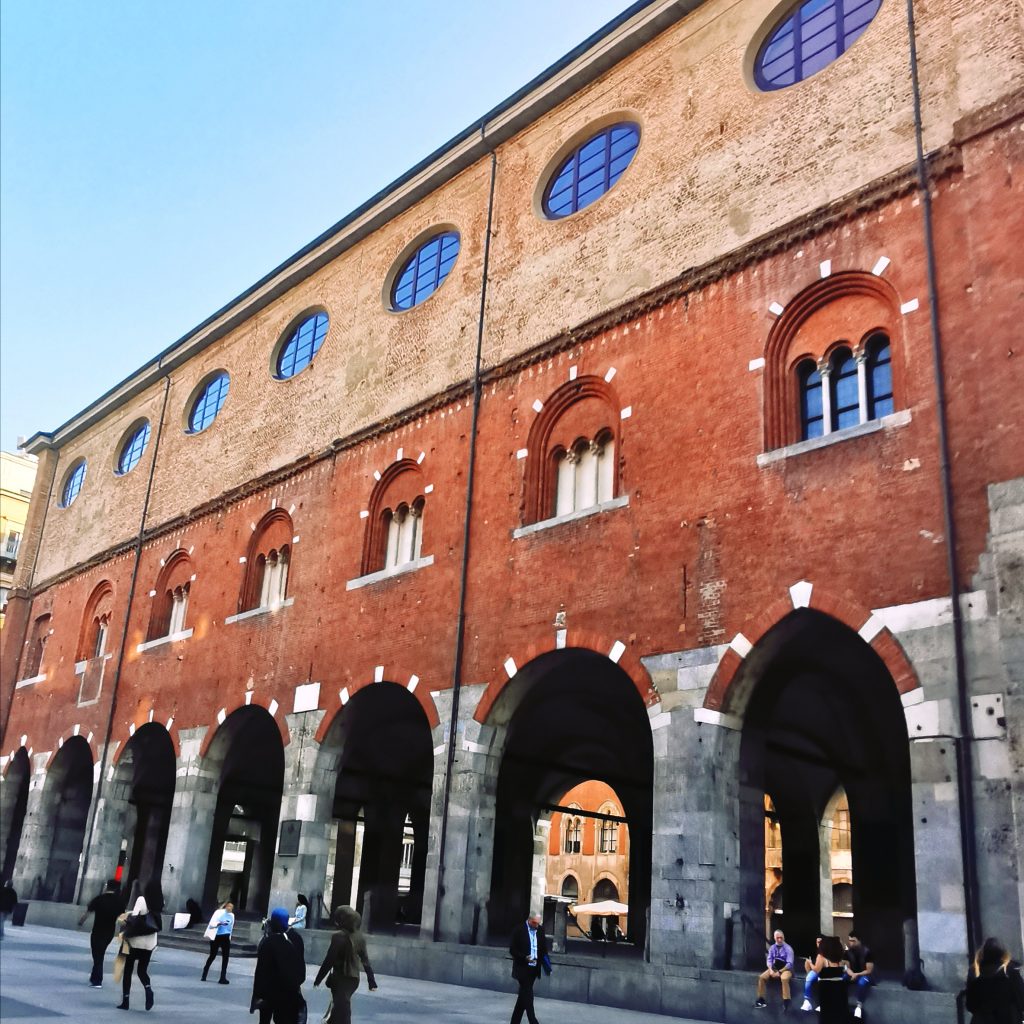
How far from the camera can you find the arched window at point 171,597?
90.0ft

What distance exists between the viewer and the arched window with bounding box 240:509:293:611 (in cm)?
2417

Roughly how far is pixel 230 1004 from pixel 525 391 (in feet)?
36.0

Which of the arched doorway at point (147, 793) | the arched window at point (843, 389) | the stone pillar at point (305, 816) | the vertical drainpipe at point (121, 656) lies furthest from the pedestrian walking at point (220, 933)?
the vertical drainpipe at point (121, 656)

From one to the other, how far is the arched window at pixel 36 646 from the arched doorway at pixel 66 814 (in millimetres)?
4553

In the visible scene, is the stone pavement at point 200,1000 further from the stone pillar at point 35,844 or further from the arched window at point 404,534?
the stone pillar at point 35,844

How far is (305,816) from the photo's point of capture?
2039cm

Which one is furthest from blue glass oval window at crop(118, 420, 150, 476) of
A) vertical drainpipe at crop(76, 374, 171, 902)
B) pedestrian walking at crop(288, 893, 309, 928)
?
pedestrian walking at crop(288, 893, 309, 928)

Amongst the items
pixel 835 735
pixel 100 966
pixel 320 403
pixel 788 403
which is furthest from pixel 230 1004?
pixel 320 403

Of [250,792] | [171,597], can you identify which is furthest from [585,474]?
[250,792]

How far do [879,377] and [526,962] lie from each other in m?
8.61

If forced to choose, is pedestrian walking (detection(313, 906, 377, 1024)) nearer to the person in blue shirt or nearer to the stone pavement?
the stone pavement

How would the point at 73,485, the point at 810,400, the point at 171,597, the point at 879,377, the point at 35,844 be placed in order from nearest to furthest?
the point at 879,377
the point at 810,400
the point at 171,597
the point at 35,844
the point at 73,485

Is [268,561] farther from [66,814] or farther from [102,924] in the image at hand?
[102,924]

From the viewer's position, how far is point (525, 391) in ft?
Result: 62.7
